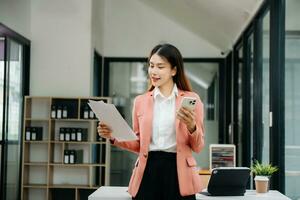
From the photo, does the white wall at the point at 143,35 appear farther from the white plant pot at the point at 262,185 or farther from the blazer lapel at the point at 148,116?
the blazer lapel at the point at 148,116

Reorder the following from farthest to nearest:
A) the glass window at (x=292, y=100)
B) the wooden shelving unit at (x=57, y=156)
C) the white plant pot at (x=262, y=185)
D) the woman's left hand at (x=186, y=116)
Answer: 1. the wooden shelving unit at (x=57, y=156)
2. the glass window at (x=292, y=100)
3. the white plant pot at (x=262, y=185)
4. the woman's left hand at (x=186, y=116)

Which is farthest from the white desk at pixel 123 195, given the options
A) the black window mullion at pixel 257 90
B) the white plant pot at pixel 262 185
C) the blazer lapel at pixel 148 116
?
the black window mullion at pixel 257 90

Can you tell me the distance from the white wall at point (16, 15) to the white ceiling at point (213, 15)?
6.22 feet

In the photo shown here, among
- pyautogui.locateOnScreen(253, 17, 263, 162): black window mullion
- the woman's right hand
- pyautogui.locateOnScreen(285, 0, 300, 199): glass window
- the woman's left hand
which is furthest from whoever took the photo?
pyautogui.locateOnScreen(253, 17, 263, 162): black window mullion

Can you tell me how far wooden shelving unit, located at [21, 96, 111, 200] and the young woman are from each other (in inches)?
166

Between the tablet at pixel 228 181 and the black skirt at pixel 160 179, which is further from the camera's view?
the tablet at pixel 228 181

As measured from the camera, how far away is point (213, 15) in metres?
5.79

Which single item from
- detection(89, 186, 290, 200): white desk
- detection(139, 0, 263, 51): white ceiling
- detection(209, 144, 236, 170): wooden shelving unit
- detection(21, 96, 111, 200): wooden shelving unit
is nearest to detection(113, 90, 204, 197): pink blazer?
detection(89, 186, 290, 200): white desk

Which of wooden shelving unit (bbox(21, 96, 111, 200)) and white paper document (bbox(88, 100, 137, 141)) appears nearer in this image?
white paper document (bbox(88, 100, 137, 141))

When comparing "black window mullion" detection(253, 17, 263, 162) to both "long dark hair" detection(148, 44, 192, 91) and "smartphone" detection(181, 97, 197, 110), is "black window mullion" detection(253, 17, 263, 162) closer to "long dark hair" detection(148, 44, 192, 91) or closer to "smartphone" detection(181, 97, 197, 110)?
"long dark hair" detection(148, 44, 192, 91)

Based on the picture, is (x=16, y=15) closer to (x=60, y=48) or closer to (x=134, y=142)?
(x=60, y=48)

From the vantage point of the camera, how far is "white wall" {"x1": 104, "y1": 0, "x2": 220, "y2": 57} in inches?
302

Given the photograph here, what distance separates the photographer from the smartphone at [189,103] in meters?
1.81

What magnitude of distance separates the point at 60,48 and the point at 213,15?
216 centimetres
